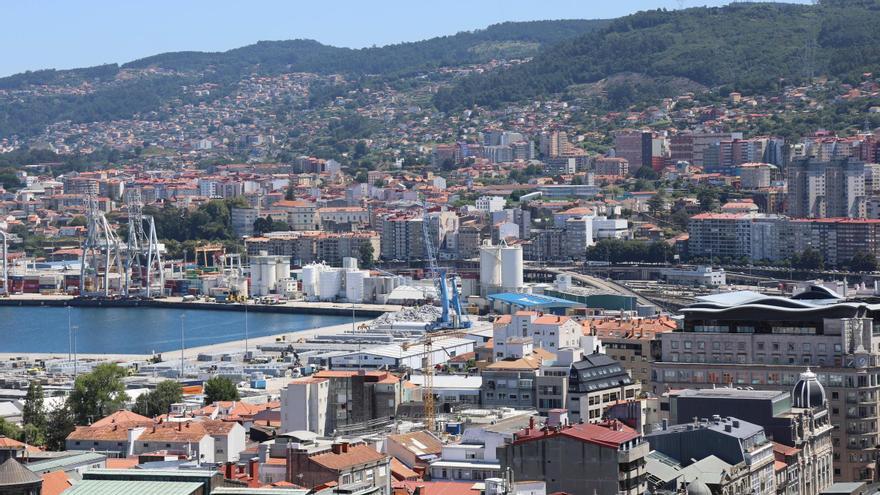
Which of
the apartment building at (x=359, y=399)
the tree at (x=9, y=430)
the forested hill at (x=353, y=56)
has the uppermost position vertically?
the forested hill at (x=353, y=56)

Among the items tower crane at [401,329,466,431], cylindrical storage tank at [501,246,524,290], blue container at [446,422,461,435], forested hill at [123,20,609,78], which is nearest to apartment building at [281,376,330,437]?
tower crane at [401,329,466,431]

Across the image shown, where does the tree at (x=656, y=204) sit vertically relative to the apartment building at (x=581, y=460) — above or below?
above

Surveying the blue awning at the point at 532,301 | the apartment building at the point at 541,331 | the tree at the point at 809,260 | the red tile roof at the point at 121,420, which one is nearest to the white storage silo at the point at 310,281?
the blue awning at the point at 532,301

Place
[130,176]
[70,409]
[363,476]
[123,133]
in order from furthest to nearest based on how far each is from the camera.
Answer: [123,133] < [130,176] < [70,409] < [363,476]

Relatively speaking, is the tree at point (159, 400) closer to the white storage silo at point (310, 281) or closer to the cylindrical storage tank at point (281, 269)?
the white storage silo at point (310, 281)

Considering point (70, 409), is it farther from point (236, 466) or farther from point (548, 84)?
point (548, 84)

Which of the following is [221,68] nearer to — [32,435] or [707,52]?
[707,52]

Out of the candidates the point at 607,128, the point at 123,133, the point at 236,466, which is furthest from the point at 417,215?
the point at 123,133

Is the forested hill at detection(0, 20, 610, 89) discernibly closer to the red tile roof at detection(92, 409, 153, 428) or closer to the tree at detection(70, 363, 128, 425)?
the tree at detection(70, 363, 128, 425)
